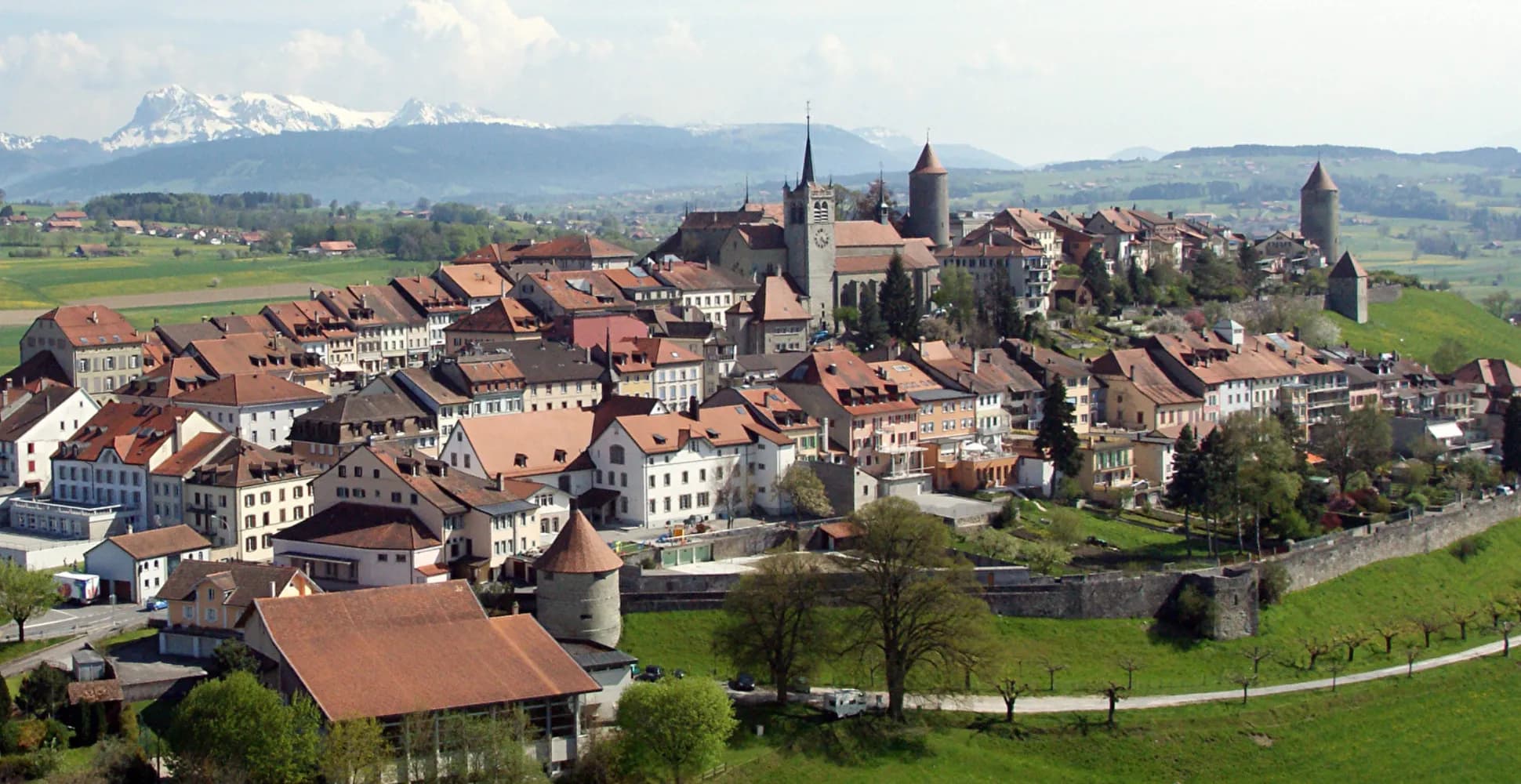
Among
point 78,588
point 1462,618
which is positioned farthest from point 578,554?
point 1462,618

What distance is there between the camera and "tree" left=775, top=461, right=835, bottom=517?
220 ft

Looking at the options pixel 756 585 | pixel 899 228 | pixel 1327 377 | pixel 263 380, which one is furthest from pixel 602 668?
pixel 899 228

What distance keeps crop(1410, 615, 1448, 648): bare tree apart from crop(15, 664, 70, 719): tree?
42.0 meters

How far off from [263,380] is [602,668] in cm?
3271


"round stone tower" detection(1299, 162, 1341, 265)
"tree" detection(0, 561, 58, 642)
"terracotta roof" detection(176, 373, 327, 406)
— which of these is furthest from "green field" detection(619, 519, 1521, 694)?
"round stone tower" detection(1299, 162, 1341, 265)

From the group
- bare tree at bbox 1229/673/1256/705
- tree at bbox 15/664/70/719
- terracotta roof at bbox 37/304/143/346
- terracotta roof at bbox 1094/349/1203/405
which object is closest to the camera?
tree at bbox 15/664/70/719

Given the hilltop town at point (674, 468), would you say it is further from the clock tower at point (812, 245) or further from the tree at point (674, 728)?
the tree at point (674, 728)

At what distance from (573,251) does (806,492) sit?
50175 millimetres

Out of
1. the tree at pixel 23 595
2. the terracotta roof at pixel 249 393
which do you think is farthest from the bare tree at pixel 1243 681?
the terracotta roof at pixel 249 393

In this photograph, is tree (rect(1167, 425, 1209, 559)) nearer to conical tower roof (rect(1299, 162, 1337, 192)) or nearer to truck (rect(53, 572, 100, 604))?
truck (rect(53, 572, 100, 604))

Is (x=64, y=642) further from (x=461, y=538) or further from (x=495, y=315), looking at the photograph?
(x=495, y=315)

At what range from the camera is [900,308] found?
9456cm

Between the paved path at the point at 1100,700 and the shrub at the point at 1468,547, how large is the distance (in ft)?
54.8

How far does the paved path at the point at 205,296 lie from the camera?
15188cm
